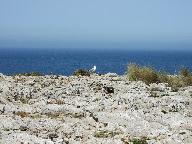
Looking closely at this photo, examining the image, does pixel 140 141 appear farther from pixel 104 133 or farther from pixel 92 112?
pixel 92 112

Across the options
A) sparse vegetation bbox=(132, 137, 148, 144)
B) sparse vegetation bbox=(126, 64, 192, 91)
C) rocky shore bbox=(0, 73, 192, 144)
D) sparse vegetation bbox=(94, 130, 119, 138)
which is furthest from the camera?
sparse vegetation bbox=(126, 64, 192, 91)

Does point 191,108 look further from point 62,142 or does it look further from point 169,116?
point 62,142

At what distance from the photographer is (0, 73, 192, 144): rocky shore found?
1948 cm

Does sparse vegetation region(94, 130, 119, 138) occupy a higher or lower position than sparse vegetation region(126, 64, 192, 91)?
lower

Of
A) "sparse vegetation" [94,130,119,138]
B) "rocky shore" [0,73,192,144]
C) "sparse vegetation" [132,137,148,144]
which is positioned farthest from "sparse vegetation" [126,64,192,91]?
"sparse vegetation" [132,137,148,144]

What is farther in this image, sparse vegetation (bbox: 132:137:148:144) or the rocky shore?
the rocky shore

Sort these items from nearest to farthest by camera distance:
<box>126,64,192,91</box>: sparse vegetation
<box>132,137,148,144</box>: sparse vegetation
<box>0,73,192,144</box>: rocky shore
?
1. <box>132,137,148,144</box>: sparse vegetation
2. <box>0,73,192,144</box>: rocky shore
3. <box>126,64,192,91</box>: sparse vegetation

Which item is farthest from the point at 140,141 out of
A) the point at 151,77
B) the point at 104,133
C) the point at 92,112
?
the point at 151,77

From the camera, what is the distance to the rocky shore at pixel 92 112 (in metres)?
19.5

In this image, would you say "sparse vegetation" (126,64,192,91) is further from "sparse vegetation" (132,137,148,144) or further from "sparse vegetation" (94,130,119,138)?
"sparse vegetation" (132,137,148,144)

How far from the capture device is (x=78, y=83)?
32.7 meters

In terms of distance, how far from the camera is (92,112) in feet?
79.5

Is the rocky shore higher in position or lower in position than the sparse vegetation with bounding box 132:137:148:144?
higher

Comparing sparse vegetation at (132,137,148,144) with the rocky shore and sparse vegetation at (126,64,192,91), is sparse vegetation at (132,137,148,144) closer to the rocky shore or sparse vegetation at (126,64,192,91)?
the rocky shore
